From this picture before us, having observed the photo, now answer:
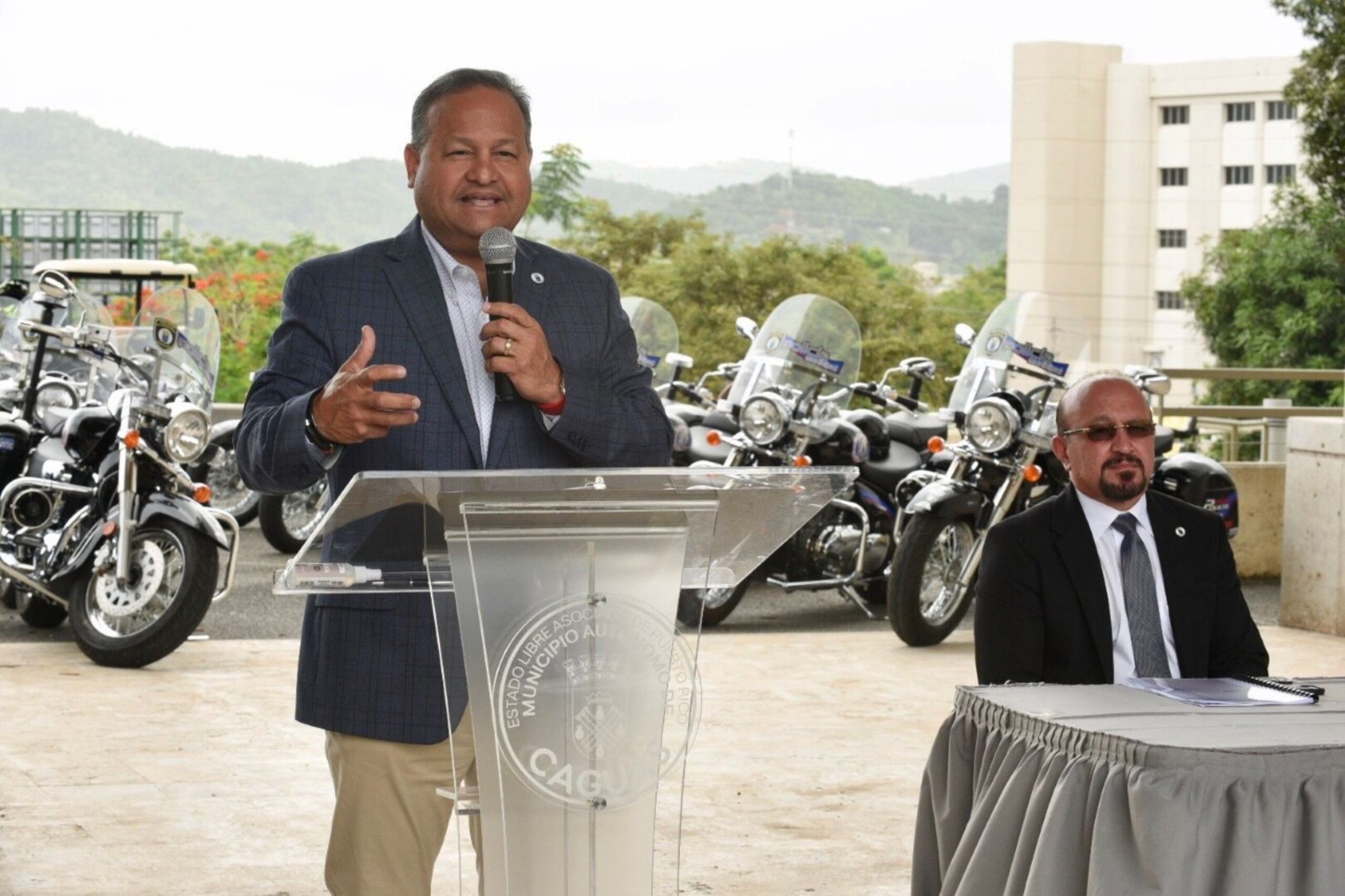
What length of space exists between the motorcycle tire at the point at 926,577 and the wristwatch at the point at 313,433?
551cm

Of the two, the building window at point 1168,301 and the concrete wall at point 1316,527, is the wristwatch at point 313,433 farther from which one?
the building window at point 1168,301

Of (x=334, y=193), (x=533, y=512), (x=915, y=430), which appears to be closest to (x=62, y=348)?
(x=915, y=430)

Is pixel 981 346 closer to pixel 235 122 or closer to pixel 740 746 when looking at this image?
pixel 740 746

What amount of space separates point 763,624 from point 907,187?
8164 cm

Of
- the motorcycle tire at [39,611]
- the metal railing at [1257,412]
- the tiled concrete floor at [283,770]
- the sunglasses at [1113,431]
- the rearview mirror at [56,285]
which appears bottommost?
the tiled concrete floor at [283,770]

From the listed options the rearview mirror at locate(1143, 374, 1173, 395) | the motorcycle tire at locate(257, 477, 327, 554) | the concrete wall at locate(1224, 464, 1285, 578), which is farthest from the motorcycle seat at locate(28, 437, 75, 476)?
the concrete wall at locate(1224, 464, 1285, 578)

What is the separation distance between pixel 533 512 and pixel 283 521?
8.19 metres

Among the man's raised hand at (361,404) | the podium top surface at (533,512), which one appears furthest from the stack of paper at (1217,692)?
the man's raised hand at (361,404)

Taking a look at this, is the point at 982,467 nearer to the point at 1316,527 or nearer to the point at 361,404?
the point at 1316,527

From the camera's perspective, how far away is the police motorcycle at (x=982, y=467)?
7.82m

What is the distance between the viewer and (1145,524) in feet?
12.4

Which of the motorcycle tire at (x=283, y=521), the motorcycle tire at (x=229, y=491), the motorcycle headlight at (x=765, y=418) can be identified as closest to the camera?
the motorcycle headlight at (x=765, y=418)

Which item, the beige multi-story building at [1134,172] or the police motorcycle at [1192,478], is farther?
the beige multi-story building at [1134,172]

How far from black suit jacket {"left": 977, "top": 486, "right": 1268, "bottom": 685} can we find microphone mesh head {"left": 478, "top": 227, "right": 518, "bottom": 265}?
61.4 inches
